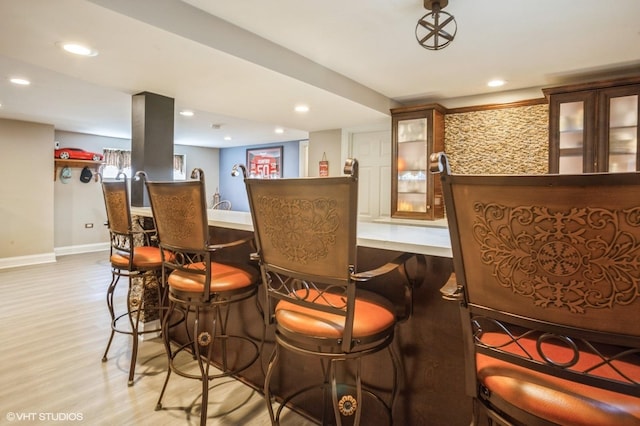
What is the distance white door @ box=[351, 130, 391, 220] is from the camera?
185 inches

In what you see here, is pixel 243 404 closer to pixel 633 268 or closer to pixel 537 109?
pixel 633 268

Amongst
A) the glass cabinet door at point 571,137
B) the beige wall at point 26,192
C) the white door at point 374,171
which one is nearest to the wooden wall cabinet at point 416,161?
the white door at point 374,171

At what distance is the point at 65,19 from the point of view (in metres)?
1.83

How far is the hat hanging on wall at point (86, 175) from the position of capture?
6.75 metres

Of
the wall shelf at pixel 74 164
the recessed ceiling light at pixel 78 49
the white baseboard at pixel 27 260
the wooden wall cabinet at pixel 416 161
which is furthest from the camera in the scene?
the wall shelf at pixel 74 164

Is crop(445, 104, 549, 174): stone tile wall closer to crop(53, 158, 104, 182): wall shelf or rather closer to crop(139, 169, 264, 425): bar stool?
crop(139, 169, 264, 425): bar stool

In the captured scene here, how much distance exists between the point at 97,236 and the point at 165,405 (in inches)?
247

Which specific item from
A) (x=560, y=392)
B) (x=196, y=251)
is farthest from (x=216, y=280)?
(x=560, y=392)

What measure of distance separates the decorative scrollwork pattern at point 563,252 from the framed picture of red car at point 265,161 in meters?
7.47

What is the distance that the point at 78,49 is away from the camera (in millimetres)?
2191

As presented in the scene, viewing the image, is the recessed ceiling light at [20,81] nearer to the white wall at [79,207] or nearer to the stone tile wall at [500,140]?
the white wall at [79,207]

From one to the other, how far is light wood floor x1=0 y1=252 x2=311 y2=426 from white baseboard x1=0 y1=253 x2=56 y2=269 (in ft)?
7.93

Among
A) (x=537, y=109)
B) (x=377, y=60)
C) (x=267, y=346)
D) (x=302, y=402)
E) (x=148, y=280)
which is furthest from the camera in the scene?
(x=537, y=109)

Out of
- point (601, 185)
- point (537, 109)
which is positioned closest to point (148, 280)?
point (601, 185)
